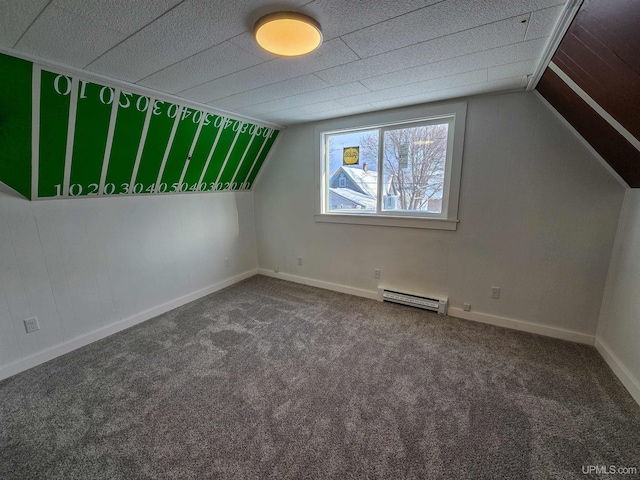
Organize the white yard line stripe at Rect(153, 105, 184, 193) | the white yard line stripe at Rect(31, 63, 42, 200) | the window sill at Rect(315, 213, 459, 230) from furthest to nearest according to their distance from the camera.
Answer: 1. the window sill at Rect(315, 213, 459, 230)
2. the white yard line stripe at Rect(153, 105, 184, 193)
3. the white yard line stripe at Rect(31, 63, 42, 200)

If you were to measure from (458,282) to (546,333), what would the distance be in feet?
2.67

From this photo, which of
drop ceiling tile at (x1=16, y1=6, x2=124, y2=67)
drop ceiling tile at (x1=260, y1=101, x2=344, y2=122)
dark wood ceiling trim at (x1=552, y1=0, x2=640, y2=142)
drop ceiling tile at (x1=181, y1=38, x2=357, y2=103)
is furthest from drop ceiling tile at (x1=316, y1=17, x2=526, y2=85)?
drop ceiling tile at (x1=16, y1=6, x2=124, y2=67)

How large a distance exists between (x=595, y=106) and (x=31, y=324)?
4301 millimetres

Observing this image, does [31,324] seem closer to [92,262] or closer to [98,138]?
[92,262]

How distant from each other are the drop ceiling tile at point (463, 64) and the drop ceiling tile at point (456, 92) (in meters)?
0.39

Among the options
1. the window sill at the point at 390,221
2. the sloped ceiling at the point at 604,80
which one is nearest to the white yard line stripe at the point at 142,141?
the window sill at the point at 390,221

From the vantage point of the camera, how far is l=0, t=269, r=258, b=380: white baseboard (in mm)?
2033

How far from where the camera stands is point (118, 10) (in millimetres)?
1164

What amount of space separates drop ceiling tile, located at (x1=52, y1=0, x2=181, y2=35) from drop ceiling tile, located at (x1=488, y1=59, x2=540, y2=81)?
6.57 feet

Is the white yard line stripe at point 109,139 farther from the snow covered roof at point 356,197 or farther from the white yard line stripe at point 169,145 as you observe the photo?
the snow covered roof at point 356,197

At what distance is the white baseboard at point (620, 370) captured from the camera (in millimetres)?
1668

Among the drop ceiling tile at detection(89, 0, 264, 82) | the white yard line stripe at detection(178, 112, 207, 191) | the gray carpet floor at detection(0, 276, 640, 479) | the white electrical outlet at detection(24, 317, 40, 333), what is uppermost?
the drop ceiling tile at detection(89, 0, 264, 82)

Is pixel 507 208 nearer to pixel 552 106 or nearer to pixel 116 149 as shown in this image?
pixel 552 106

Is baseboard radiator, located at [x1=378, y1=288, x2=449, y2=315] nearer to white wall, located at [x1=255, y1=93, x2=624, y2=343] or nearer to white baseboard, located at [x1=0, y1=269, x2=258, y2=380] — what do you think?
white wall, located at [x1=255, y1=93, x2=624, y2=343]
